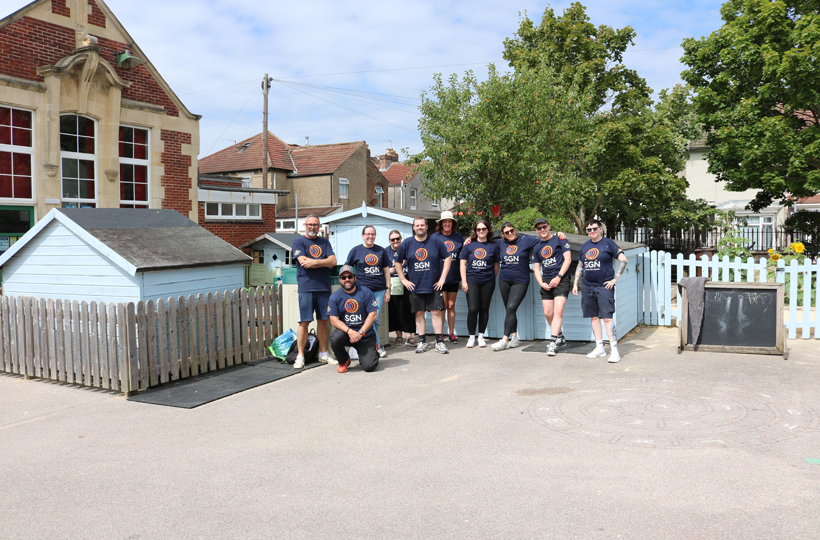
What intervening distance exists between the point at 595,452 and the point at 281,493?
Answer: 233cm

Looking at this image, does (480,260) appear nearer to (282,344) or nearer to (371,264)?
(371,264)

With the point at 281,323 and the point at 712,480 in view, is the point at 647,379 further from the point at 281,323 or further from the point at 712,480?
the point at 281,323

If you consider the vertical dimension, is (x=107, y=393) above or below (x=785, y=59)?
below

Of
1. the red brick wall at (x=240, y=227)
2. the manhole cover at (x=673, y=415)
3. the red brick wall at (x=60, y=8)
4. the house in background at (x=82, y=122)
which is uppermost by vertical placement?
the red brick wall at (x=60, y=8)

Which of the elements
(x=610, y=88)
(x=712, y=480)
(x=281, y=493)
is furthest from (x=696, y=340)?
(x=610, y=88)

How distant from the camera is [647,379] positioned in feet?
23.7

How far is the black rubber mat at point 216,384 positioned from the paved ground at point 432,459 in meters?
0.21

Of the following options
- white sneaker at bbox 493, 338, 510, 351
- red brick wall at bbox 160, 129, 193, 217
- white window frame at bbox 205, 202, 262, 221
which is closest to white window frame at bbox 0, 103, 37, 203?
red brick wall at bbox 160, 129, 193, 217

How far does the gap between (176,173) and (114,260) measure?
36.5ft

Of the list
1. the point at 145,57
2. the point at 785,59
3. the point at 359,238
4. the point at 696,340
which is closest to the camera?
the point at 696,340

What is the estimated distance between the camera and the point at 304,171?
45875 mm

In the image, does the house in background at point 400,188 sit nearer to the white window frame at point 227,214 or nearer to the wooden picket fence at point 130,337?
the white window frame at point 227,214

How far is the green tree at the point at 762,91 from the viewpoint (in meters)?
18.2

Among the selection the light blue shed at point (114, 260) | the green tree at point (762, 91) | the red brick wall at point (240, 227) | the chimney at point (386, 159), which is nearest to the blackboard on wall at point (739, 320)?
the light blue shed at point (114, 260)
